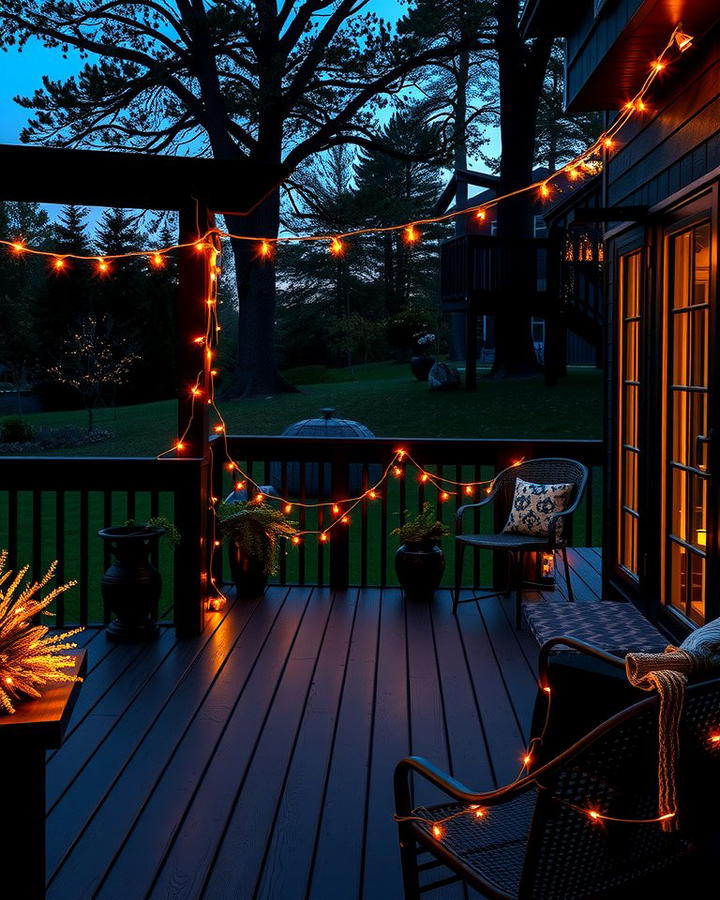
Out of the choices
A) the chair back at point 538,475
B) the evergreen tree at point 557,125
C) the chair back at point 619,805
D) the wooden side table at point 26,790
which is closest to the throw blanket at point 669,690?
the chair back at point 619,805

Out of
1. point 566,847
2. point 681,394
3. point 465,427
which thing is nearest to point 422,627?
point 681,394

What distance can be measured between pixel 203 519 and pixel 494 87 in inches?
771

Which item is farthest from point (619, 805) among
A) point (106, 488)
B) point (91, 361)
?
point (91, 361)

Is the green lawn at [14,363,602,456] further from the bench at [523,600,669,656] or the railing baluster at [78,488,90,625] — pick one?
the railing baluster at [78,488,90,625]

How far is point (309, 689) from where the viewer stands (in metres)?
4.14

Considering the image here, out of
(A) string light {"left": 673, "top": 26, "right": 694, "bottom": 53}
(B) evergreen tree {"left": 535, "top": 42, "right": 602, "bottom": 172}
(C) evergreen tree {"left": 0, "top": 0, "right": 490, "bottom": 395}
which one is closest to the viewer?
(A) string light {"left": 673, "top": 26, "right": 694, "bottom": 53}

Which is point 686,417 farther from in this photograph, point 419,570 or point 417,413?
point 417,413

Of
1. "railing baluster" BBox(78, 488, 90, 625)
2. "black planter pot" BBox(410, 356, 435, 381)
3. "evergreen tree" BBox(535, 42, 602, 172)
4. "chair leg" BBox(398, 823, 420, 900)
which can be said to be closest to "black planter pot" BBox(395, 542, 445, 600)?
"railing baluster" BBox(78, 488, 90, 625)

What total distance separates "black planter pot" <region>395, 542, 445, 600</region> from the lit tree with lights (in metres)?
16.7

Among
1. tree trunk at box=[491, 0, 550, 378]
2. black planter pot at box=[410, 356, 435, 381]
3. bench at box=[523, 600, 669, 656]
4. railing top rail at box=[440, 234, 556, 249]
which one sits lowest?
bench at box=[523, 600, 669, 656]

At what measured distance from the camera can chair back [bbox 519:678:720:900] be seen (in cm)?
167

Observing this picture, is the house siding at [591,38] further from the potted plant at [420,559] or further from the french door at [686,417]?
the potted plant at [420,559]

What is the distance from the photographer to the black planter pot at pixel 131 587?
4840mm

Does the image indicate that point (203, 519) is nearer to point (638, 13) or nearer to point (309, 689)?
point (309, 689)
